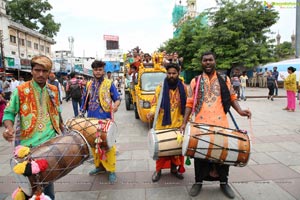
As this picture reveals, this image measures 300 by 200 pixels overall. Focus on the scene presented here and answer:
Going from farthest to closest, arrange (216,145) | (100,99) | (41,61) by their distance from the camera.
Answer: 1. (100,99)
2. (216,145)
3. (41,61)

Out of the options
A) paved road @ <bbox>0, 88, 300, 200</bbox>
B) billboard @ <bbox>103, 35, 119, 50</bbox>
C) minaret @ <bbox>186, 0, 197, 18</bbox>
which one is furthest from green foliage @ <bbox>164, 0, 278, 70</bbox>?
billboard @ <bbox>103, 35, 119, 50</bbox>

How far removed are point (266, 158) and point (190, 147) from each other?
2.42 meters

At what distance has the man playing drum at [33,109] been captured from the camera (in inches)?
98.3

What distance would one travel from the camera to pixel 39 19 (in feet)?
129

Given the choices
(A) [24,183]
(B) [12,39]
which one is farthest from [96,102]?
(B) [12,39]

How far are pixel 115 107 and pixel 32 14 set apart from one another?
40.4 m

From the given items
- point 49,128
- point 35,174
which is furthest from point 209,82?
point 35,174

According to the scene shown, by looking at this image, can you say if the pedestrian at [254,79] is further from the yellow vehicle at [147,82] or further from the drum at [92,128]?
the drum at [92,128]

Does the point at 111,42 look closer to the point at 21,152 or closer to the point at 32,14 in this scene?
the point at 32,14

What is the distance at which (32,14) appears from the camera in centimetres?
3847

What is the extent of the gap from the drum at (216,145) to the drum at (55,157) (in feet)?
3.47

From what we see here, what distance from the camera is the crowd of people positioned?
2.53m

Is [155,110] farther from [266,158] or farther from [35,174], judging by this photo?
[266,158]

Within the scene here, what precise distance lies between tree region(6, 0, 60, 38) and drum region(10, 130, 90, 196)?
40.0 meters
